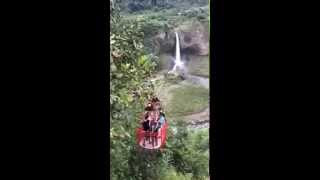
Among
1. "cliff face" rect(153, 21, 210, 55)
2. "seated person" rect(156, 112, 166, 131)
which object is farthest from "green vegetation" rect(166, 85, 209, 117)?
"cliff face" rect(153, 21, 210, 55)

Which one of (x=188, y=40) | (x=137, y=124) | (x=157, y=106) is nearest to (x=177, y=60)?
(x=188, y=40)

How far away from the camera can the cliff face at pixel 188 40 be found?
187 centimetres

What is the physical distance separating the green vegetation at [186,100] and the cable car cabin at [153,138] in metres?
0.08

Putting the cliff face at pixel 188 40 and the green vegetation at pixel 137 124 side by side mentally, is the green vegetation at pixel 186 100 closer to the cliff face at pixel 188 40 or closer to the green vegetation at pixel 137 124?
the green vegetation at pixel 137 124

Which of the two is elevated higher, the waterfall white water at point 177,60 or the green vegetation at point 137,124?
the waterfall white water at point 177,60

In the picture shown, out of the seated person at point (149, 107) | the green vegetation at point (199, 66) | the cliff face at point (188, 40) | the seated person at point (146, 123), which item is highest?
the cliff face at point (188, 40)

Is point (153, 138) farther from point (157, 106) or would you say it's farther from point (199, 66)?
point (199, 66)

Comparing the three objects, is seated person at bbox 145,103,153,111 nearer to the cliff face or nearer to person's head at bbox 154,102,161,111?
person's head at bbox 154,102,161,111

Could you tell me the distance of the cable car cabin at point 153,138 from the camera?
1.91 metres

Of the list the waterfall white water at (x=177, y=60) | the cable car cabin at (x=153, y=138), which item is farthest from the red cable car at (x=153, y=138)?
the waterfall white water at (x=177, y=60)

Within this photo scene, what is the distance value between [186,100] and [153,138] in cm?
22
